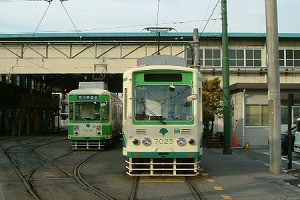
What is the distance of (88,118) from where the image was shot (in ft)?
78.5

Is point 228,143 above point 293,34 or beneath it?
beneath

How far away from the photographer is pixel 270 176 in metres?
13.8

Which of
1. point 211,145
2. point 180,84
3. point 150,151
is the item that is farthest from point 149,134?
point 211,145

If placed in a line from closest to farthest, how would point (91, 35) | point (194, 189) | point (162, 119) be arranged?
point (194, 189), point (162, 119), point (91, 35)

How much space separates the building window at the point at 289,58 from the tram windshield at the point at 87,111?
19642mm

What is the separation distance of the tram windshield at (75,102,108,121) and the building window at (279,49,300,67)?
19.6 meters

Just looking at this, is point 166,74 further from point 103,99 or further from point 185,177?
point 103,99

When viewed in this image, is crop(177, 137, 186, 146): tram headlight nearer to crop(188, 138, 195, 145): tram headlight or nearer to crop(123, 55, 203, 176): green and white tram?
crop(123, 55, 203, 176): green and white tram

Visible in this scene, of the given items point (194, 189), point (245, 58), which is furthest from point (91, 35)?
A: point (194, 189)

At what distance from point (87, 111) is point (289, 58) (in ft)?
68.3

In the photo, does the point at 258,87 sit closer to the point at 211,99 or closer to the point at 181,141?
the point at 211,99

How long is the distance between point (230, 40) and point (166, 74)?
26.6 m

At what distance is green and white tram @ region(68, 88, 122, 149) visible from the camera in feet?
77.9

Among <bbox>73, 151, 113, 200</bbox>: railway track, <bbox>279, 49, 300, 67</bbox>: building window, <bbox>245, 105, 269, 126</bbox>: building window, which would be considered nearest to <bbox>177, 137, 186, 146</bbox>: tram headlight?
<bbox>73, 151, 113, 200</bbox>: railway track
